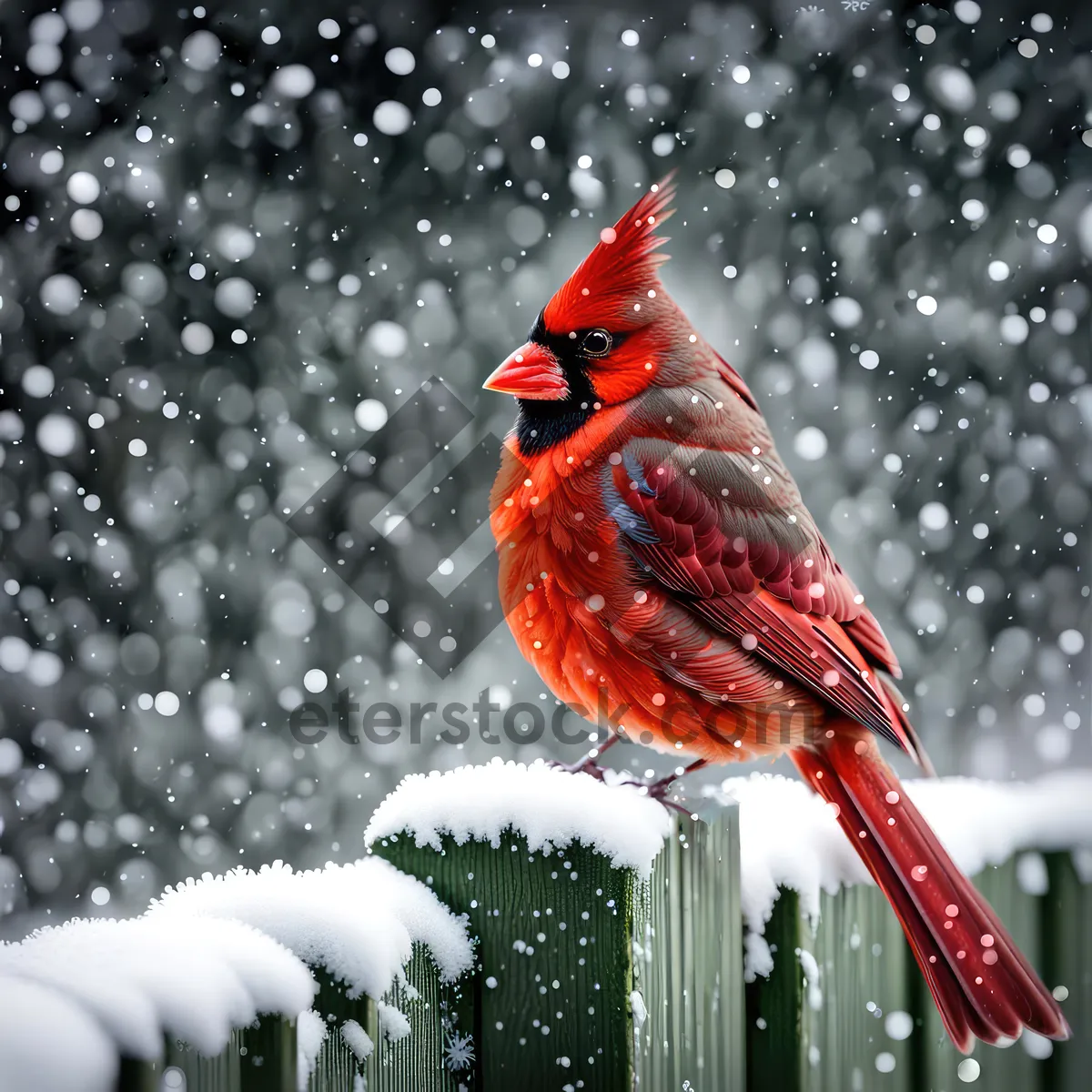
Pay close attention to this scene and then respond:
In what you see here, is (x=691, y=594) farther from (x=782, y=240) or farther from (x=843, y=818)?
(x=782, y=240)

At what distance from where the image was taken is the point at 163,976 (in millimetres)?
556

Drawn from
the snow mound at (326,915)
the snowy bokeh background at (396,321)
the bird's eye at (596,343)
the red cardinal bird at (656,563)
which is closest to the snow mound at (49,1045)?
the snow mound at (326,915)

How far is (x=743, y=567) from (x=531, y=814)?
0.54m

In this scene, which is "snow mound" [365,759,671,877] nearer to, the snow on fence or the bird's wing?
the snow on fence

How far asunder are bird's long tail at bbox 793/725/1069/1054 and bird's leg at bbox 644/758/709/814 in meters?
0.21

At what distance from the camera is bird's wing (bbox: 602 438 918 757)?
1.20 meters

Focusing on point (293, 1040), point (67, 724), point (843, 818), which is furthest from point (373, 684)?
point (293, 1040)

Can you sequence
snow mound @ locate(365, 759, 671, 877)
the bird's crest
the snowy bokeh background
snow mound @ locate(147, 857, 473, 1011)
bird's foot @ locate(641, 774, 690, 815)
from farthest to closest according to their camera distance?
the snowy bokeh background → the bird's crest → bird's foot @ locate(641, 774, 690, 815) → snow mound @ locate(365, 759, 671, 877) → snow mound @ locate(147, 857, 473, 1011)

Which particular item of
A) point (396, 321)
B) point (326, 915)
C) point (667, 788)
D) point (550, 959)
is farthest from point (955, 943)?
point (396, 321)

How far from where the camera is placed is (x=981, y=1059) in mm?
1184

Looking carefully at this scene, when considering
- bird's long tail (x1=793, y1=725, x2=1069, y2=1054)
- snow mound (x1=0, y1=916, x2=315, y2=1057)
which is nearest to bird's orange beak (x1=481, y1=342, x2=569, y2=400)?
bird's long tail (x1=793, y1=725, x2=1069, y2=1054)

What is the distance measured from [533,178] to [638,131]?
0.72ft

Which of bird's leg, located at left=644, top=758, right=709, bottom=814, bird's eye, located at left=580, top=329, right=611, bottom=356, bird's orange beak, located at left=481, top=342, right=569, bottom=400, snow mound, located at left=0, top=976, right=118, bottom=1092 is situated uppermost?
bird's eye, located at left=580, top=329, right=611, bottom=356

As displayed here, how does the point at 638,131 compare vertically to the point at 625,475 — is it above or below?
above
